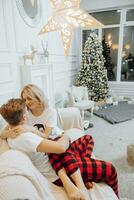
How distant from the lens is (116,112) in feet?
13.6

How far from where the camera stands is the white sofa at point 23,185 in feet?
2.59

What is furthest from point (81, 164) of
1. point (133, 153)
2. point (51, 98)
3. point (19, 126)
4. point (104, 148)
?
point (51, 98)

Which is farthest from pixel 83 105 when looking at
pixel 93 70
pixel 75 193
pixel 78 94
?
pixel 75 193

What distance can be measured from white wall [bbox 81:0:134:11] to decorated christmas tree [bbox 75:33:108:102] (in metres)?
0.92

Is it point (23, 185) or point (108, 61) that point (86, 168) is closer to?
point (23, 185)

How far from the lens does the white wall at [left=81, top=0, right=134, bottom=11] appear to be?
461 cm

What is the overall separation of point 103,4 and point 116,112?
3296 mm

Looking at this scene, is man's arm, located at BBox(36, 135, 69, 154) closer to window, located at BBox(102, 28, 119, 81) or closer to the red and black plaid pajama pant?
the red and black plaid pajama pant

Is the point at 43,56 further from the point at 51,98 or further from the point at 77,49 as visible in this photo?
the point at 77,49

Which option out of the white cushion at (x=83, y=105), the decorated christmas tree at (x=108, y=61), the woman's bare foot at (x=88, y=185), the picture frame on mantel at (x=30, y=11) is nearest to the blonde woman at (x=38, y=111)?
the woman's bare foot at (x=88, y=185)

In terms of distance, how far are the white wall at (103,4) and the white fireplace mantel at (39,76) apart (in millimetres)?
3006

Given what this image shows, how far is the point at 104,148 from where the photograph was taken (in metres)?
2.54

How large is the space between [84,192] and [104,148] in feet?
5.21

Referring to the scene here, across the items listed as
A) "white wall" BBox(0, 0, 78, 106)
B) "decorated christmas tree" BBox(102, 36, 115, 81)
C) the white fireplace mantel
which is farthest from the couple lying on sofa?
"decorated christmas tree" BBox(102, 36, 115, 81)
